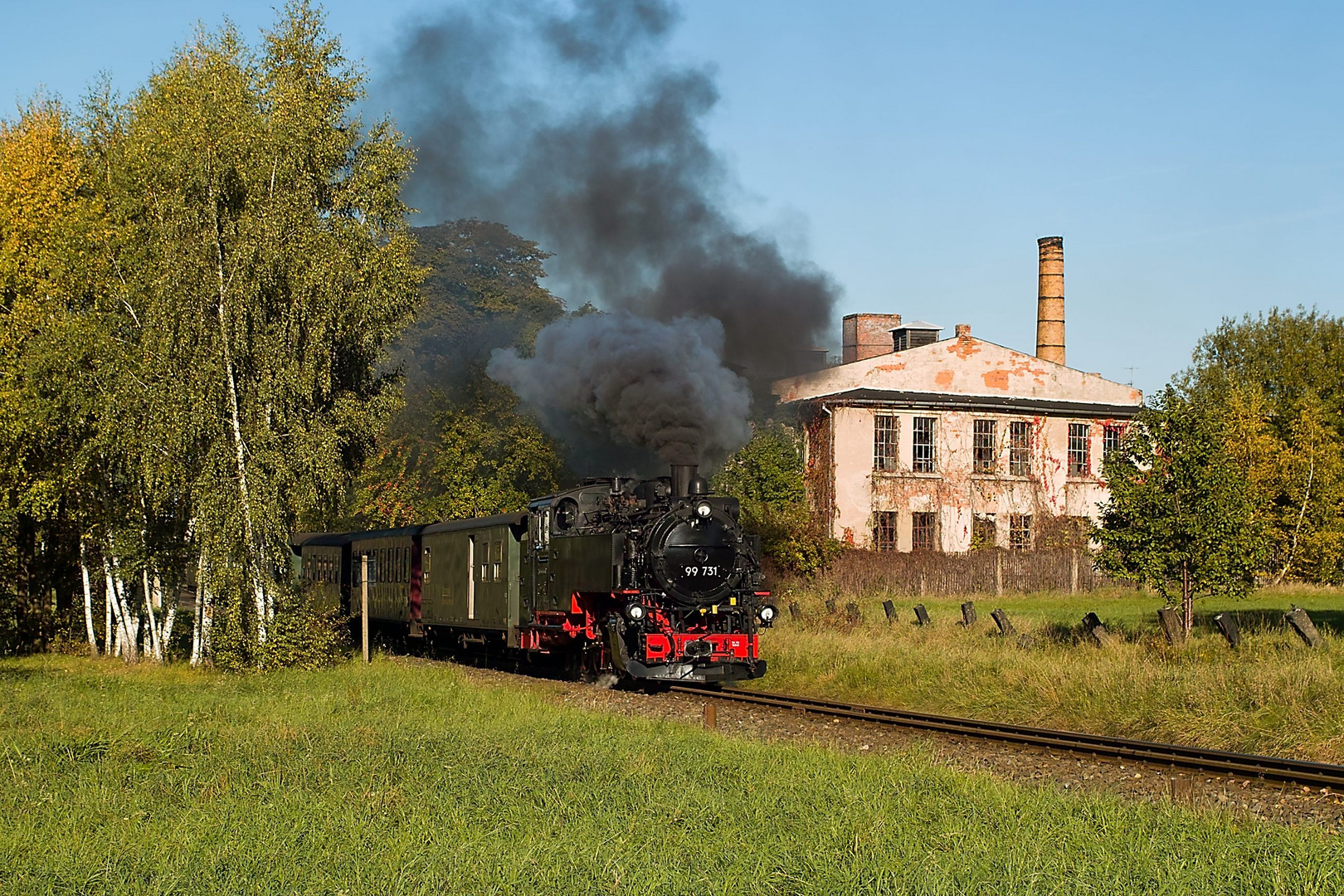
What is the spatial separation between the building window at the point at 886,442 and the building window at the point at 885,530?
Answer: 1.38 m

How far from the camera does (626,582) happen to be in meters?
16.7

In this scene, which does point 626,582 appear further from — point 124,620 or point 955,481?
point 955,481

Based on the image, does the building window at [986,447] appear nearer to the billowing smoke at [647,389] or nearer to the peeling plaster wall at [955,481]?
the peeling plaster wall at [955,481]

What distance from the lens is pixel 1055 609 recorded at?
2959 centimetres

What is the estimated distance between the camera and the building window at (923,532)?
39281 mm

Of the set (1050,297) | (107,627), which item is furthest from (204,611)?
(1050,297)

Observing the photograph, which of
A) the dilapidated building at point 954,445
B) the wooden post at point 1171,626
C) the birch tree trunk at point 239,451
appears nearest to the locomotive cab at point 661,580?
the birch tree trunk at point 239,451

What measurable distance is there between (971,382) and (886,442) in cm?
485

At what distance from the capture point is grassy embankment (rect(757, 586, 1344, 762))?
1241 centimetres

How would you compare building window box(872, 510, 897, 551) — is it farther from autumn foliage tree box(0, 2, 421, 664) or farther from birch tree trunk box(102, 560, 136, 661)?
birch tree trunk box(102, 560, 136, 661)

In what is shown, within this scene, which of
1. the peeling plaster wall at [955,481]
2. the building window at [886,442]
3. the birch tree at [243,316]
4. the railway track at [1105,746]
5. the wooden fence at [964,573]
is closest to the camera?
the railway track at [1105,746]

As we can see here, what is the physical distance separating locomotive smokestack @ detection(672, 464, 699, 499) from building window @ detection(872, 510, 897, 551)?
21551mm

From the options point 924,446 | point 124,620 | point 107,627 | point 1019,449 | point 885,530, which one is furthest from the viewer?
point 1019,449

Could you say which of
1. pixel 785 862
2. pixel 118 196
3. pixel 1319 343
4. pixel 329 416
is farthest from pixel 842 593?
pixel 1319 343
